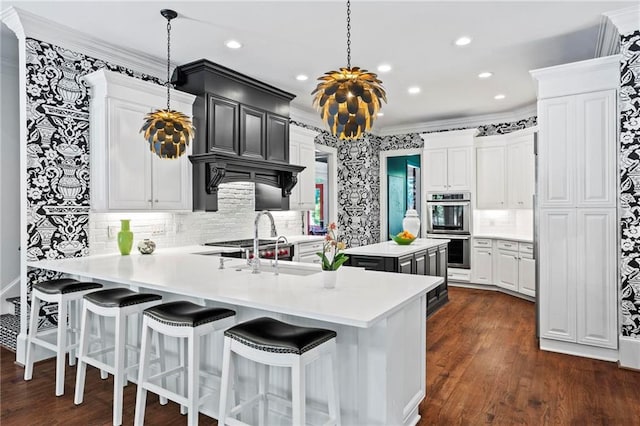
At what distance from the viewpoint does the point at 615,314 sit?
342cm

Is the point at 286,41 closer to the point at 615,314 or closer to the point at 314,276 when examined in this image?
the point at 314,276

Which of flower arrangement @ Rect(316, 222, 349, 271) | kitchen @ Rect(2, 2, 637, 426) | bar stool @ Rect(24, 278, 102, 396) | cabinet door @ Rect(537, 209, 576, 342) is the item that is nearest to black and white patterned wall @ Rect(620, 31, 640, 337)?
kitchen @ Rect(2, 2, 637, 426)

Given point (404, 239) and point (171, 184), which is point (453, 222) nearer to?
point (404, 239)

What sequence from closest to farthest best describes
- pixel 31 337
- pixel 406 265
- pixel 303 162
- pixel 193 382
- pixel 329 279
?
1. pixel 193 382
2. pixel 329 279
3. pixel 31 337
4. pixel 406 265
5. pixel 303 162

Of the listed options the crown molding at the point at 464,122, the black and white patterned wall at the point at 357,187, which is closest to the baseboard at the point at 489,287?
the black and white patterned wall at the point at 357,187

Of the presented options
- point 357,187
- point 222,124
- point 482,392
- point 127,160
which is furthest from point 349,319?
point 357,187

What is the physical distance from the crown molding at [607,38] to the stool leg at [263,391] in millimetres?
3783

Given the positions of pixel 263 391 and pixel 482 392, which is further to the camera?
pixel 482 392

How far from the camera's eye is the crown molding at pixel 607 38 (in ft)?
11.1

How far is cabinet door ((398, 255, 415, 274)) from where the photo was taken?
4191 mm

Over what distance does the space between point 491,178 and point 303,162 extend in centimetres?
311

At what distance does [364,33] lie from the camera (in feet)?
12.0

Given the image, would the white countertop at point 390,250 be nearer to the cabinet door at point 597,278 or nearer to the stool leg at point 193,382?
the cabinet door at point 597,278

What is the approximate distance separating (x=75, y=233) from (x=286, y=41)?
2.63 meters
